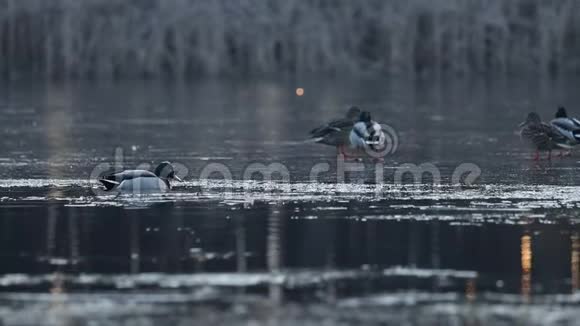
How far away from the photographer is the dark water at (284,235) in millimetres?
8266

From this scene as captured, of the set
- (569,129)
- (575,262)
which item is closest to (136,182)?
(575,262)

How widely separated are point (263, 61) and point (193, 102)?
11583 mm

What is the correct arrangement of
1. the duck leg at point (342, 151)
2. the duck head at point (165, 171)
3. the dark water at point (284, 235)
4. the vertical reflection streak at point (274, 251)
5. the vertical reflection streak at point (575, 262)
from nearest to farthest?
1. the dark water at point (284, 235)
2. the vertical reflection streak at point (274, 251)
3. the vertical reflection streak at point (575, 262)
4. the duck head at point (165, 171)
5. the duck leg at point (342, 151)

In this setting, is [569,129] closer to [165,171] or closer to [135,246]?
[165,171]

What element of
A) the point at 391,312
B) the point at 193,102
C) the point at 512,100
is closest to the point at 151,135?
the point at 193,102

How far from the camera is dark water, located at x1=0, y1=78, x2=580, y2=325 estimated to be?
8266 millimetres

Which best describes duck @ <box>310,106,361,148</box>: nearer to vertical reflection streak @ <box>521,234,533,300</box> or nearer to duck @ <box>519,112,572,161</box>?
duck @ <box>519,112,572,161</box>

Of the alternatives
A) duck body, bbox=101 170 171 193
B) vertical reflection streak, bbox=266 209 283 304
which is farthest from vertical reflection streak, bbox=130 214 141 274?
duck body, bbox=101 170 171 193

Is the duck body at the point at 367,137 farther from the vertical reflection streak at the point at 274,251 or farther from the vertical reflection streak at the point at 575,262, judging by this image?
the vertical reflection streak at the point at 575,262
